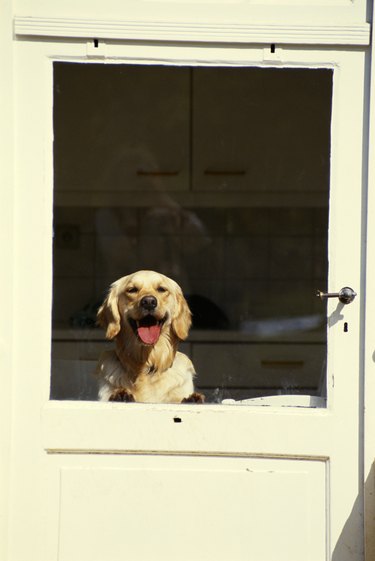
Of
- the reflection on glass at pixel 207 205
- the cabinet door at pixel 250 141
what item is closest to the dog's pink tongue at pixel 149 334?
the reflection on glass at pixel 207 205

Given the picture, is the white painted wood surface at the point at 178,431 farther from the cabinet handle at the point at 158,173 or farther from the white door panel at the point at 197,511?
the cabinet handle at the point at 158,173

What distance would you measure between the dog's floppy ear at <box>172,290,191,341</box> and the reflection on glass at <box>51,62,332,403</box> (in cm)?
81

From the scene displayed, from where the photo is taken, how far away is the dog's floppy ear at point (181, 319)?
3.59m

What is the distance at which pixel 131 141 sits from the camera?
18.7 ft

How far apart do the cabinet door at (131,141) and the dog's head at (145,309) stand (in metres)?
1.44

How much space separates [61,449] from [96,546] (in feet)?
1.13

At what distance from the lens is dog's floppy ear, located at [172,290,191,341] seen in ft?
11.8

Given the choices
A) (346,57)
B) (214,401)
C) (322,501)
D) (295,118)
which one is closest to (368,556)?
(322,501)

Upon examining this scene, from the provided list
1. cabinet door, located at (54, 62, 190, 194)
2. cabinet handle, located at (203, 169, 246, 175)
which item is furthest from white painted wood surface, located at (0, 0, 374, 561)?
cabinet handle, located at (203, 169, 246, 175)

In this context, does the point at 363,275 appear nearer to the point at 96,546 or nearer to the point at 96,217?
the point at 96,546

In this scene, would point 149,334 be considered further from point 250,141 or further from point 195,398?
point 250,141

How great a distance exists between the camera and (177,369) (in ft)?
11.6

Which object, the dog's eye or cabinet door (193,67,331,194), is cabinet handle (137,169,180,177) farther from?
the dog's eye

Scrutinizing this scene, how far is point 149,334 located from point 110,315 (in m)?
0.17
